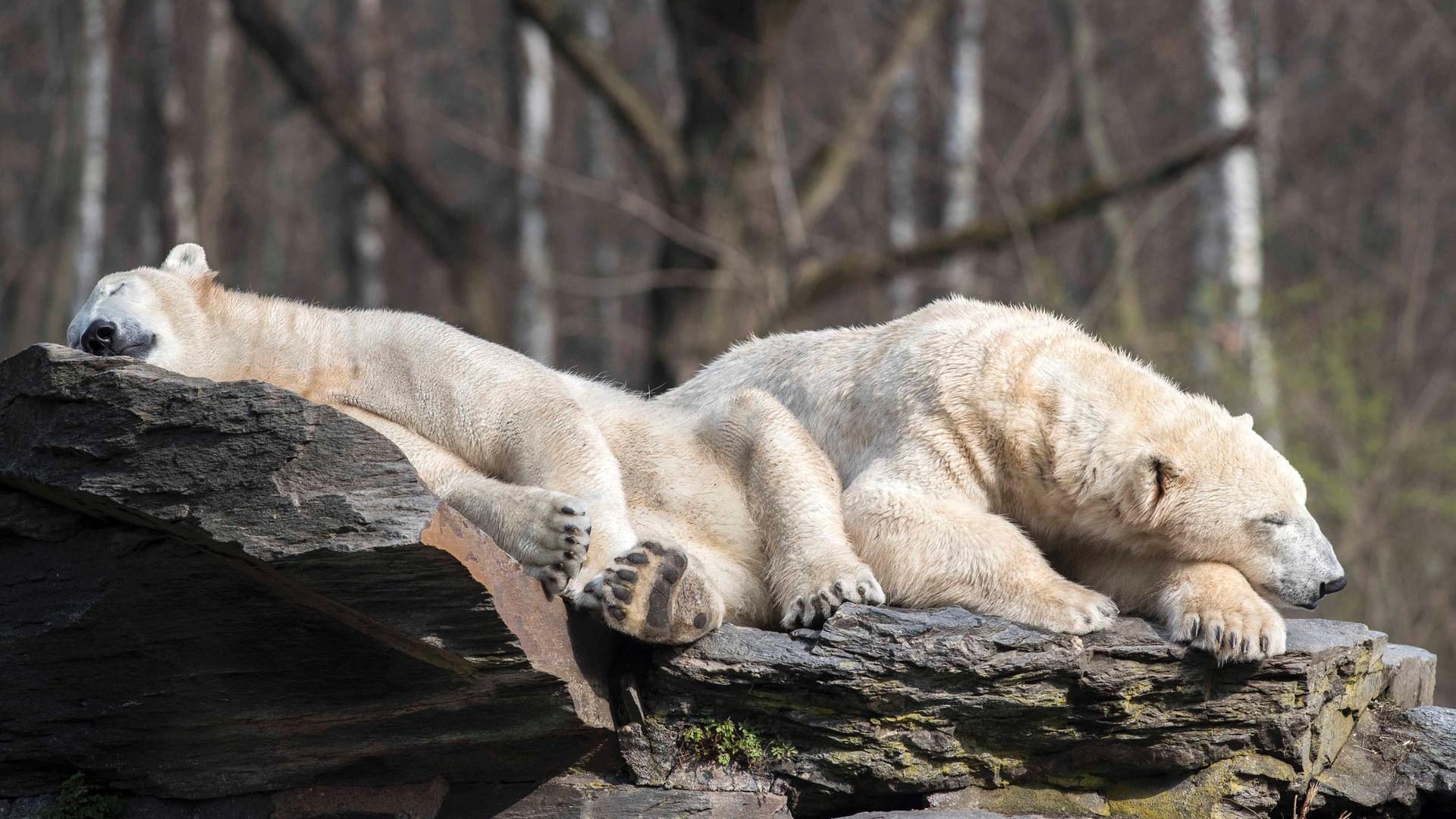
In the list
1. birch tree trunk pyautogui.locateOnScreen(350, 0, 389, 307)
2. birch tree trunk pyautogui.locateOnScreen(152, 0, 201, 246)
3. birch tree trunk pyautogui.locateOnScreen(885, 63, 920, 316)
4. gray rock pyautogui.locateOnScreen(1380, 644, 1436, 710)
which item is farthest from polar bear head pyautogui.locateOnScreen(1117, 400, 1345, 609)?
birch tree trunk pyautogui.locateOnScreen(152, 0, 201, 246)

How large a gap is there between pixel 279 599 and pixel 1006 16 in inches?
696

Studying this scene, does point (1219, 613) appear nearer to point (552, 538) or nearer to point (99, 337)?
point (552, 538)

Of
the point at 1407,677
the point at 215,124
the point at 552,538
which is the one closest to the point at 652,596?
the point at 552,538

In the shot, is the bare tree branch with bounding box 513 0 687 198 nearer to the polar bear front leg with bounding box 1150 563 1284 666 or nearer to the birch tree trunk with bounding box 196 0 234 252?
the birch tree trunk with bounding box 196 0 234 252

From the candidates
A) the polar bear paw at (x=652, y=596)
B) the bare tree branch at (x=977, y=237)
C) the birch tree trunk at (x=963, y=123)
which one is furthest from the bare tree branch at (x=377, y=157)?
the polar bear paw at (x=652, y=596)

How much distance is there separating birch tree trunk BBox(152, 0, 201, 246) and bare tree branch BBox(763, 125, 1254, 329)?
8250mm

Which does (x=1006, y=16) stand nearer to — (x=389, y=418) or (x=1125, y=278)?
(x=1125, y=278)

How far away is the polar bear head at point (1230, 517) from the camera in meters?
4.43

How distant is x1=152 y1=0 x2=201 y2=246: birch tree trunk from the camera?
16.2m

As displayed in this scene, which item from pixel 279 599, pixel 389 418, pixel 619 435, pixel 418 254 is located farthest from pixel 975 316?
pixel 418 254

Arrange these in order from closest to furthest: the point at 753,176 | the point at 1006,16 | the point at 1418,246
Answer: the point at 753,176
the point at 1418,246
the point at 1006,16

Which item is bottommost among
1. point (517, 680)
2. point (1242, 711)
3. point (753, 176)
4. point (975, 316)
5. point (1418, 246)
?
point (517, 680)

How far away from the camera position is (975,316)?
16.9ft

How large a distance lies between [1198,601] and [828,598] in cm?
113
